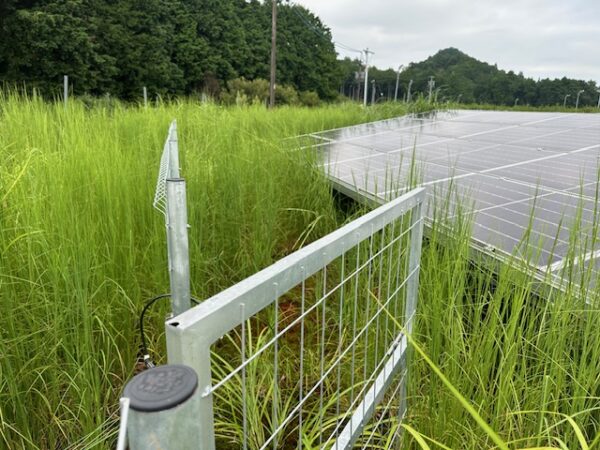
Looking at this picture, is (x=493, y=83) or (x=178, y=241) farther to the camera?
(x=493, y=83)

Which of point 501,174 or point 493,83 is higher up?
point 493,83

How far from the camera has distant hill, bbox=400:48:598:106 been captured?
53391mm

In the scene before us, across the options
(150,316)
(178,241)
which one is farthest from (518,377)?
(150,316)

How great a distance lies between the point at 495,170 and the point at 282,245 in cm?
188

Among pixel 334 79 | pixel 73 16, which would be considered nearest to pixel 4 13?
pixel 73 16

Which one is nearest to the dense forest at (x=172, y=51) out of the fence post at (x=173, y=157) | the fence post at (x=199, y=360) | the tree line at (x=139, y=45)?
the tree line at (x=139, y=45)

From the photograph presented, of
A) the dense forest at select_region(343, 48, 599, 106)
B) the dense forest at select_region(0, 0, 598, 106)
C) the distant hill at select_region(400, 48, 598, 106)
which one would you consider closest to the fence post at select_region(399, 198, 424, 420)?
the dense forest at select_region(0, 0, 598, 106)

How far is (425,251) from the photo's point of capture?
2084mm

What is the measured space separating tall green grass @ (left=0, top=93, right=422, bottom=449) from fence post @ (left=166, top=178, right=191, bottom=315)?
42cm

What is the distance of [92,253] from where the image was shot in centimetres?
152

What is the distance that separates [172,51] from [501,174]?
30.5 m

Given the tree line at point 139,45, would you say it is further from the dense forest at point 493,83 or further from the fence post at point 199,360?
the dense forest at point 493,83

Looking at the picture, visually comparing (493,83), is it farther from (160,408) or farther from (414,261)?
(160,408)

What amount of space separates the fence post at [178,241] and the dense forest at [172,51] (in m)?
6.10
